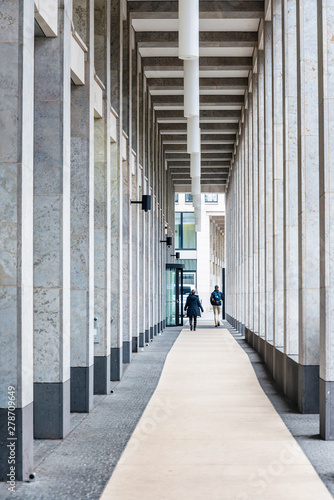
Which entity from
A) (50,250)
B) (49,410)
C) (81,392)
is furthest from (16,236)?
(81,392)

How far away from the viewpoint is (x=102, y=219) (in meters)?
12.3

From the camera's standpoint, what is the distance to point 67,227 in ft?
28.2

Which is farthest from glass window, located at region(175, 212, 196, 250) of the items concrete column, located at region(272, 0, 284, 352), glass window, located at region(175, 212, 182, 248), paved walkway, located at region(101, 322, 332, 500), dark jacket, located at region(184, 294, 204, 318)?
paved walkway, located at region(101, 322, 332, 500)

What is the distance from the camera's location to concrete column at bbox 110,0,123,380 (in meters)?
14.0

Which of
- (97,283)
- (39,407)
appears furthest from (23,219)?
(97,283)

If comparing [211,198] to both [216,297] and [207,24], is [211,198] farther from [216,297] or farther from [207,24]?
[207,24]

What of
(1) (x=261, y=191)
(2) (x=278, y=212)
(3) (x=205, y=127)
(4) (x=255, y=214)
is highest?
(3) (x=205, y=127)

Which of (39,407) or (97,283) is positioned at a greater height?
(97,283)

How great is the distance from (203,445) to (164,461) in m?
0.85

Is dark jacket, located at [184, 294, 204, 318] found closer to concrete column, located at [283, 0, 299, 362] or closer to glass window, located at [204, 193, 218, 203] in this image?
concrete column, located at [283, 0, 299, 362]

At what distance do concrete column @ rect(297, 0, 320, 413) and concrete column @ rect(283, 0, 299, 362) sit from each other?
1.73 meters

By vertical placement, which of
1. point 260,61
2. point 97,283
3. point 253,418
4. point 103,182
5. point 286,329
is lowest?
point 253,418

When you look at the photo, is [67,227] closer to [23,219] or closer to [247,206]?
[23,219]

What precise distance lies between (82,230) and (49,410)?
117 inches
